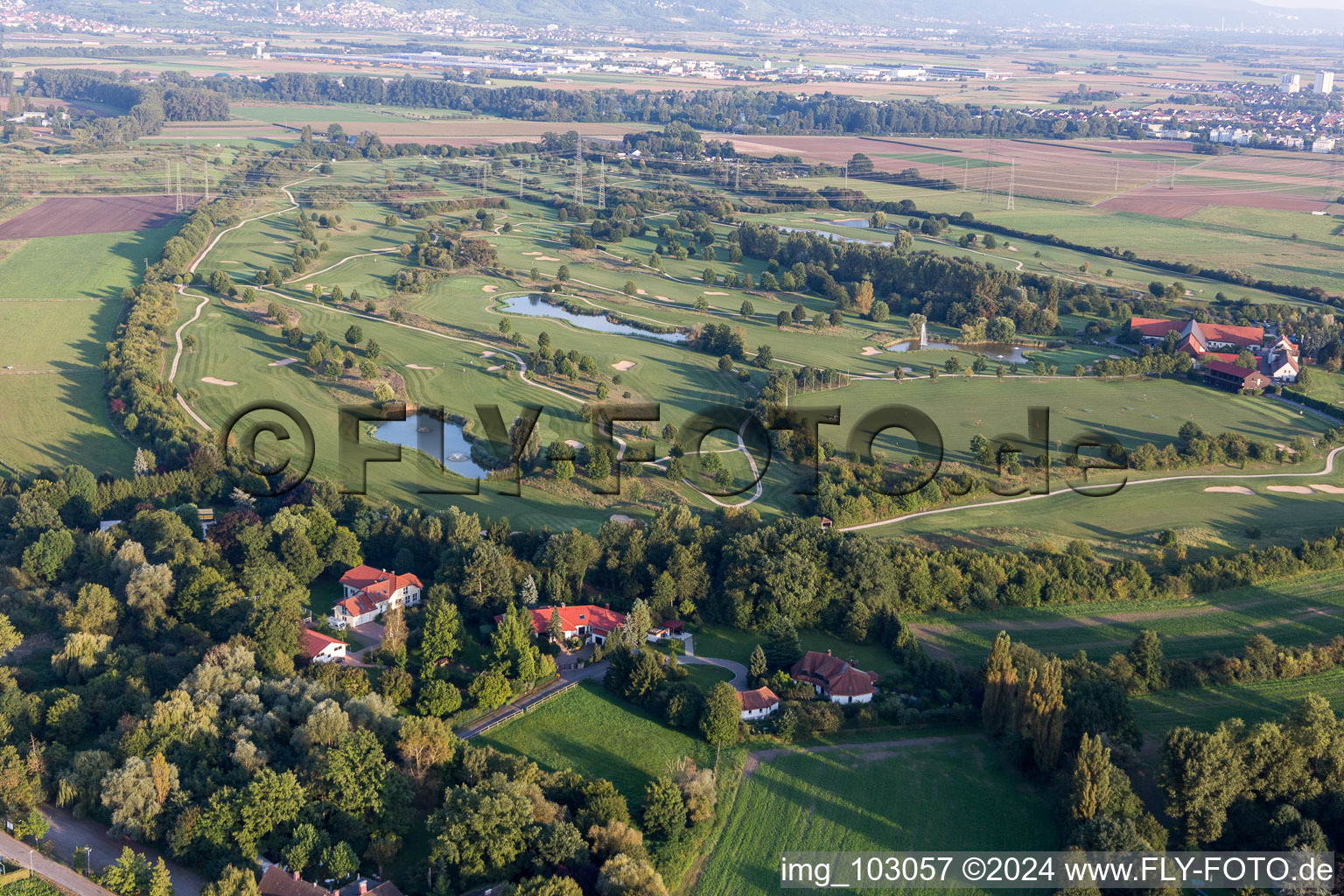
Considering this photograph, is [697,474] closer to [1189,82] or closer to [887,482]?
[887,482]

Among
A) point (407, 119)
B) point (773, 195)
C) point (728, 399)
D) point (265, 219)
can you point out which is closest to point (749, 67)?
point (407, 119)

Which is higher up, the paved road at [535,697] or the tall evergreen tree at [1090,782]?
the tall evergreen tree at [1090,782]

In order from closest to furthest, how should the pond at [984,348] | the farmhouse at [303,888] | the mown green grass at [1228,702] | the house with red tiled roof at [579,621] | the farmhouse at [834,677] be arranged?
1. the farmhouse at [303,888]
2. the mown green grass at [1228,702]
3. the farmhouse at [834,677]
4. the house with red tiled roof at [579,621]
5. the pond at [984,348]

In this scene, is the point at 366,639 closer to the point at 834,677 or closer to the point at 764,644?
the point at 764,644

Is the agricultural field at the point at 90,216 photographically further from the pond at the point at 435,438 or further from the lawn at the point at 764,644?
the lawn at the point at 764,644

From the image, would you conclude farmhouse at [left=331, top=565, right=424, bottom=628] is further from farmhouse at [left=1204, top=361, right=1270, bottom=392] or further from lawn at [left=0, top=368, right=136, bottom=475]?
farmhouse at [left=1204, top=361, right=1270, bottom=392]

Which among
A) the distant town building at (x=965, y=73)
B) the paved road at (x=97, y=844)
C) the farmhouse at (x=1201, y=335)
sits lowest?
the paved road at (x=97, y=844)

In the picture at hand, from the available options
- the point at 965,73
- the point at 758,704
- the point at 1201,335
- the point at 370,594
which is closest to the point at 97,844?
the point at 370,594

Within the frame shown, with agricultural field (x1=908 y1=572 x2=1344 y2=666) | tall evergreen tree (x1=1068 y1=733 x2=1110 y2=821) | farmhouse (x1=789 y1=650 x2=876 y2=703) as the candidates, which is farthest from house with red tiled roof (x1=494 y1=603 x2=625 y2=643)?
tall evergreen tree (x1=1068 y1=733 x2=1110 y2=821)

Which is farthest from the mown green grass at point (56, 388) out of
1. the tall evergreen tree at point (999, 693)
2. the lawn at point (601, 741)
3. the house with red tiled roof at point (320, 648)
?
the tall evergreen tree at point (999, 693)
